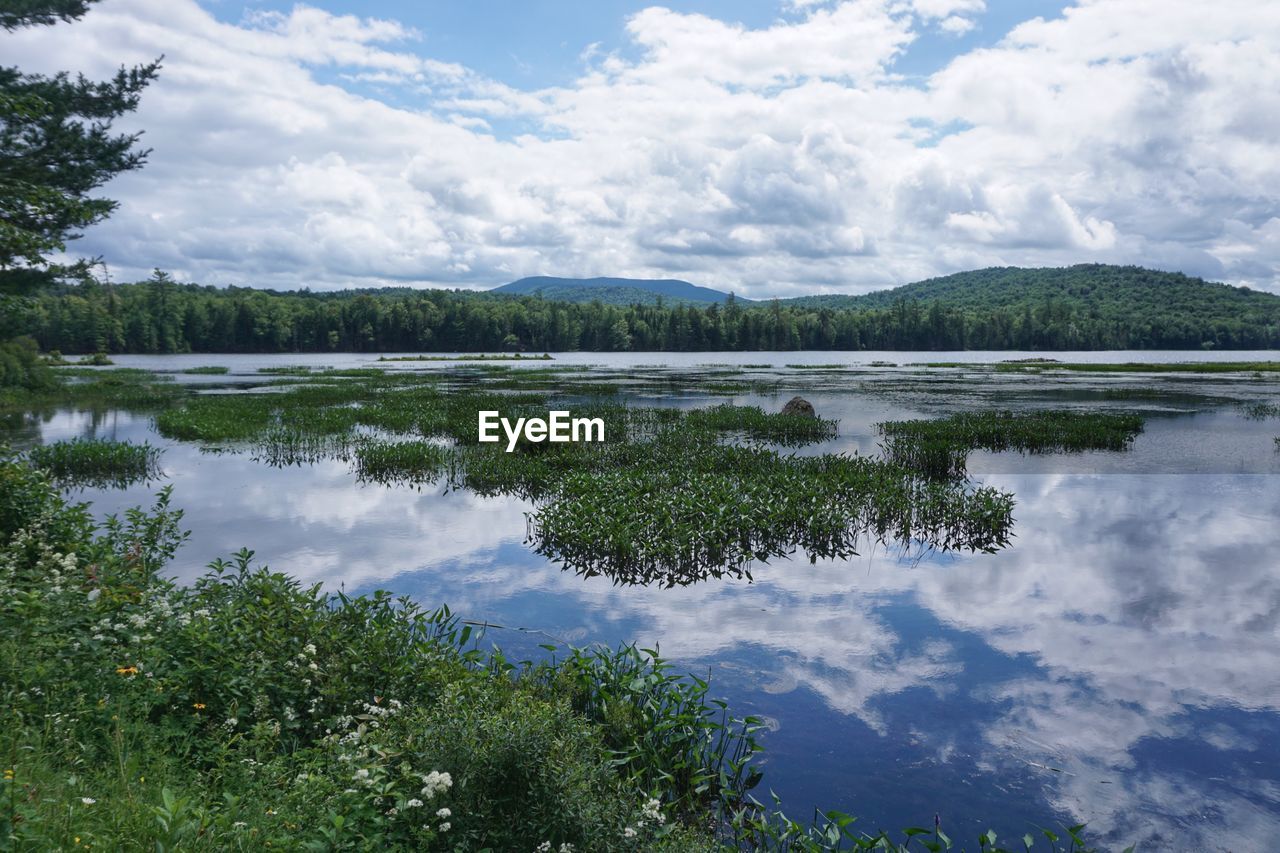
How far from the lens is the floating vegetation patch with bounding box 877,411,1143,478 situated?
94.1ft

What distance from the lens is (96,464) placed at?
1030 inches

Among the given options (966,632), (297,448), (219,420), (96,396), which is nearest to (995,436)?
(966,632)

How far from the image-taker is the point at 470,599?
47.5 feet

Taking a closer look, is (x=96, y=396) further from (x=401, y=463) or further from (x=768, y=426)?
(x=768, y=426)

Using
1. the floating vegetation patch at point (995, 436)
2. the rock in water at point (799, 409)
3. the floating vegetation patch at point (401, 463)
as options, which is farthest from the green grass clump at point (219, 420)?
the floating vegetation patch at point (995, 436)

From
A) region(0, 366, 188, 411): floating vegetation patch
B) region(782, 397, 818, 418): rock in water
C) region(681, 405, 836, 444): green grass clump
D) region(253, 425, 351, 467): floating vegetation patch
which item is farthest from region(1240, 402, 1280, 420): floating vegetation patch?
region(0, 366, 188, 411): floating vegetation patch

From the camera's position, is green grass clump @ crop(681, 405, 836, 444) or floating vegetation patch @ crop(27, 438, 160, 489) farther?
green grass clump @ crop(681, 405, 836, 444)

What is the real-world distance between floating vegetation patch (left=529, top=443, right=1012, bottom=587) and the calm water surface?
80 cm

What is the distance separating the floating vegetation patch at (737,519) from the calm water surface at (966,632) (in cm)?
80

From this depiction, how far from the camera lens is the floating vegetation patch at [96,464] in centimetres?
2472

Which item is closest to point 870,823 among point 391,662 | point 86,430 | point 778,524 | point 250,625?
point 391,662

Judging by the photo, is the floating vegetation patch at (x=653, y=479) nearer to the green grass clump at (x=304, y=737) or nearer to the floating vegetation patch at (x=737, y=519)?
the floating vegetation patch at (x=737, y=519)

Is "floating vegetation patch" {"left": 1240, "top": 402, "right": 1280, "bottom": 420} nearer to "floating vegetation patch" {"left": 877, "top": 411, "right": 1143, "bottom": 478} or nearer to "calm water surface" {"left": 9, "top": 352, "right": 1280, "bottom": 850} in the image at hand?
"floating vegetation patch" {"left": 877, "top": 411, "right": 1143, "bottom": 478}

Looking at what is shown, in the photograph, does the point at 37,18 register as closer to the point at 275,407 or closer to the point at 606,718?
the point at 275,407
